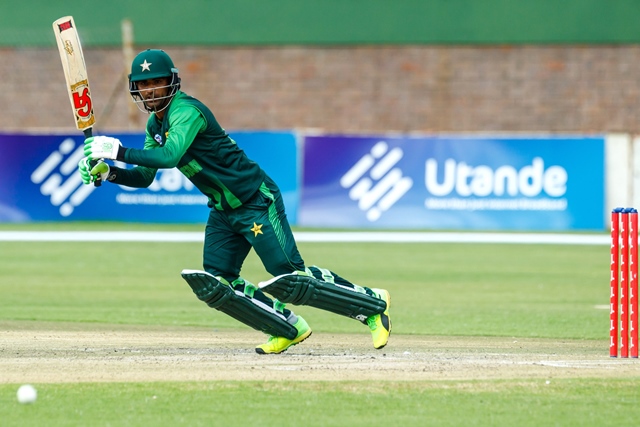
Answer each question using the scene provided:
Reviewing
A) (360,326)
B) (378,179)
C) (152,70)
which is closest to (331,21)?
(378,179)

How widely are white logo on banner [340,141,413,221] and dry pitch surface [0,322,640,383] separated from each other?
10438 millimetres

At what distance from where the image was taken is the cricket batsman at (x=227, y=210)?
7.00 m

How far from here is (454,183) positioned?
19.1m

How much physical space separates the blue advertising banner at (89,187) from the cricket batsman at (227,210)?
12067 millimetres

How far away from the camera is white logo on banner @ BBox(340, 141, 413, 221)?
63.3 ft

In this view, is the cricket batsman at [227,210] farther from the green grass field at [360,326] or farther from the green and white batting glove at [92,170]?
the green grass field at [360,326]

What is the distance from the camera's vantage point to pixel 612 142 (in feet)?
61.8

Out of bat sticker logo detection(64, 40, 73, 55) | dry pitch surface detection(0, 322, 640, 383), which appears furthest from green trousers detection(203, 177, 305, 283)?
bat sticker logo detection(64, 40, 73, 55)

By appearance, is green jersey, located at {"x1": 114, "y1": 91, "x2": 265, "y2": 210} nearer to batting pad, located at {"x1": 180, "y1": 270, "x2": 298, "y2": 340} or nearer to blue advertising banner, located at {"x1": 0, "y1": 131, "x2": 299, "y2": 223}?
batting pad, located at {"x1": 180, "y1": 270, "x2": 298, "y2": 340}

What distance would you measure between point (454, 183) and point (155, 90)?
40.9ft

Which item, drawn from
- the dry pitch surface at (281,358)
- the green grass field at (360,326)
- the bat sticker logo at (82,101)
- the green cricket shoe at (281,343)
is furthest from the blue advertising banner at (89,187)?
the green cricket shoe at (281,343)

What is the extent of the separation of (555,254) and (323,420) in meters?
10.9

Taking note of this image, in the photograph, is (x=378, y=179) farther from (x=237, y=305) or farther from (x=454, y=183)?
(x=237, y=305)

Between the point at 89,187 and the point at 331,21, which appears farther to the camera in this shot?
the point at 331,21
